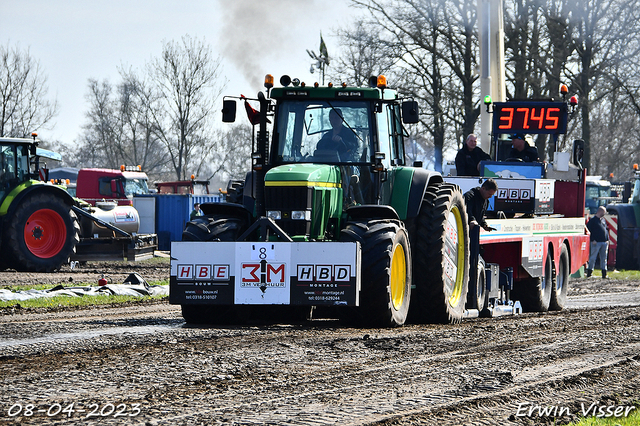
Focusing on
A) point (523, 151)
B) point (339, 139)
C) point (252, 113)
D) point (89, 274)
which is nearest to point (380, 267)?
point (339, 139)

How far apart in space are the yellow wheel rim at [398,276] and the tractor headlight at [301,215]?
0.94 m

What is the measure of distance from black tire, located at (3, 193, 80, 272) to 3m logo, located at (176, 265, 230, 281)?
9918 mm

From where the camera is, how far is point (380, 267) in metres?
8.59

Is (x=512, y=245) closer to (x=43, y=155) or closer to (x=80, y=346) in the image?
(x=80, y=346)

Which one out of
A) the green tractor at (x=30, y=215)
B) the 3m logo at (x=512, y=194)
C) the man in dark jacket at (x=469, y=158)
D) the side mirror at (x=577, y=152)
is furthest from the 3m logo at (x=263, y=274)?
the green tractor at (x=30, y=215)

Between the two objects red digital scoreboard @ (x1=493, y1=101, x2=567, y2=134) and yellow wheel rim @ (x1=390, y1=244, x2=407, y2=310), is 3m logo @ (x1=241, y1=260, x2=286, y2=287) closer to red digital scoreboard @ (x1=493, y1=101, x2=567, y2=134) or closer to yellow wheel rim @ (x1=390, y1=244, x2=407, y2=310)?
yellow wheel rim @ (x1=390, y1=244, x2=407, y2=310)

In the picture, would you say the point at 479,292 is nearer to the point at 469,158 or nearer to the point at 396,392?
the point at 469,158

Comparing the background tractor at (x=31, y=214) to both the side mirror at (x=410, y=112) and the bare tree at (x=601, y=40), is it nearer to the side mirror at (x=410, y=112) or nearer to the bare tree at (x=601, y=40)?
the side mirror at (x=410, y=112)

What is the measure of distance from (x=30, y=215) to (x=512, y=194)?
986cm

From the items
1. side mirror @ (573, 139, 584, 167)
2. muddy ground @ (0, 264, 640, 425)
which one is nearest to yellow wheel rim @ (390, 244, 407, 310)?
muddy ground @ (0, 264, 640, 425)

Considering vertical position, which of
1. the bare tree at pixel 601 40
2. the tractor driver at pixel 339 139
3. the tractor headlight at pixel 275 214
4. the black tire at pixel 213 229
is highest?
the bare tree at pixel 601 40

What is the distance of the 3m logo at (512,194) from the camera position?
1351 centimetres

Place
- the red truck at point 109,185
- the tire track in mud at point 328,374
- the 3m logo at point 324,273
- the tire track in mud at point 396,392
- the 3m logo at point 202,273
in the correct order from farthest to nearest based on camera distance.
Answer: the red truck at point 109,185, the 3m logo at point 202,273, the 3m logo at point 324,273, the tire track in mud at point 328,374, the tire track in mud at point 396,392

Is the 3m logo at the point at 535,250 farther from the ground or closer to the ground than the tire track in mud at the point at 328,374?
farther from the ground
